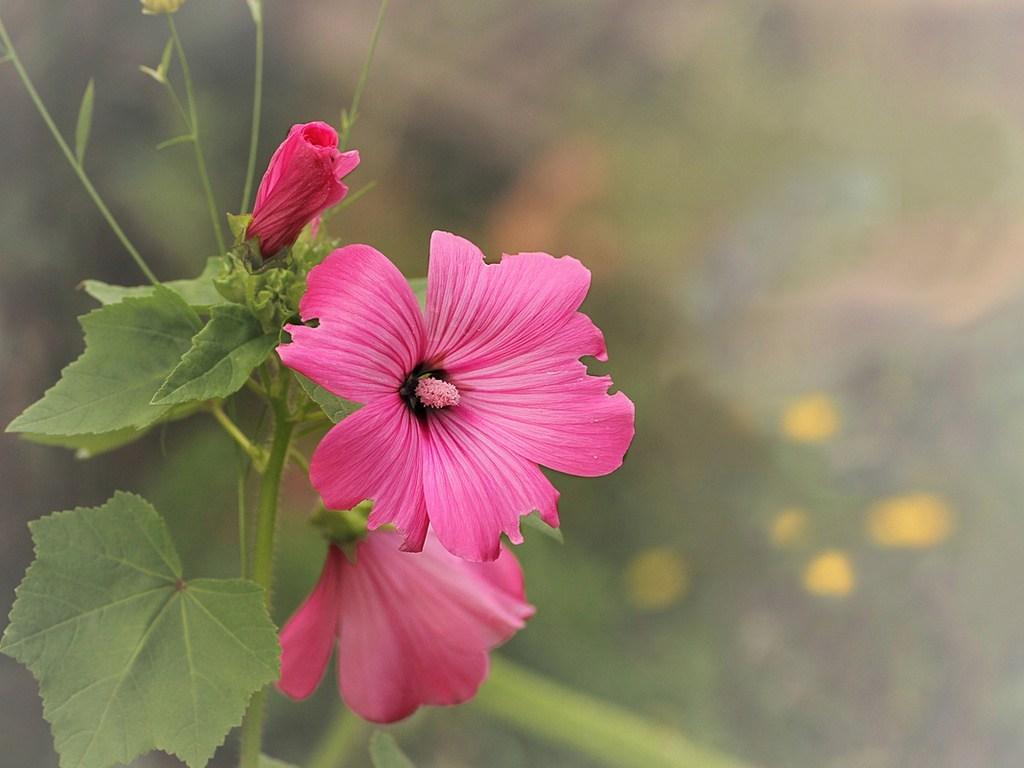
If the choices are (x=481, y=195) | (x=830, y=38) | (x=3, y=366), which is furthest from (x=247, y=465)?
(x=830, y=38)

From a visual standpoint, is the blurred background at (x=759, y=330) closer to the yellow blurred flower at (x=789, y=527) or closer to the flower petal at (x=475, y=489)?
the yellow blurred flower at (x=789, y=527)

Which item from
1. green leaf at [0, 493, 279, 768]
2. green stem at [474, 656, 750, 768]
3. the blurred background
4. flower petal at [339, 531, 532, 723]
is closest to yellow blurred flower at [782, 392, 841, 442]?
the blurred background

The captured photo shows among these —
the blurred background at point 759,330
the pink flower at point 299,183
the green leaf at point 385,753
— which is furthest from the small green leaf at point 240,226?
the blurred background at point 759,330

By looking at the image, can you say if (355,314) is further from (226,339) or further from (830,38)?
(830,38)

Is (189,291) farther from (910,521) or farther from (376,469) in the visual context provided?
(910,521)

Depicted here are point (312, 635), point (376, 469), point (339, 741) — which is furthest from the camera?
point (339, 741)

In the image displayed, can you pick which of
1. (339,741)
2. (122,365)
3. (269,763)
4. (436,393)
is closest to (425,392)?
(436,393)

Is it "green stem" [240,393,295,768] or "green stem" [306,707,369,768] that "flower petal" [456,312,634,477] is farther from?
"green stem" [306,707,369,768]
